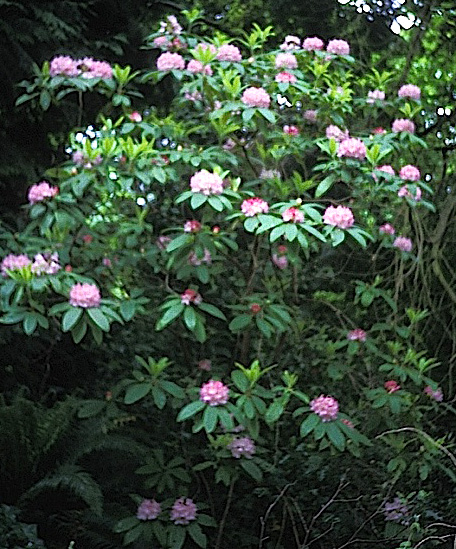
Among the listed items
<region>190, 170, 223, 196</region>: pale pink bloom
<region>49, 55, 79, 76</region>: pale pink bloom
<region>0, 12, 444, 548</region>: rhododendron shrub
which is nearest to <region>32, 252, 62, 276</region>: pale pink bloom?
<region>0, 12, 444, 548</region>: rhododendron shrub

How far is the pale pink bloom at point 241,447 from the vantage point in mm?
3590

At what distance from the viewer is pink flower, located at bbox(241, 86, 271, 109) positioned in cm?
352

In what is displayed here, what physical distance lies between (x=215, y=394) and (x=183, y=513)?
1.79 ft

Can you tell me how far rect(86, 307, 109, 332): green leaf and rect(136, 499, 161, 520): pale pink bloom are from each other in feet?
2.58

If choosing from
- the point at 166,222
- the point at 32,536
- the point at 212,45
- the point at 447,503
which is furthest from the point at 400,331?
the point at 32,536

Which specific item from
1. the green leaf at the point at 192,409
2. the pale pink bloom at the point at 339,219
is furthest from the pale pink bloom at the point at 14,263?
the pale pink bloom at the point at 339,219

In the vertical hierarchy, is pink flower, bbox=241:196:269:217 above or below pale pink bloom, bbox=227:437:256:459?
above

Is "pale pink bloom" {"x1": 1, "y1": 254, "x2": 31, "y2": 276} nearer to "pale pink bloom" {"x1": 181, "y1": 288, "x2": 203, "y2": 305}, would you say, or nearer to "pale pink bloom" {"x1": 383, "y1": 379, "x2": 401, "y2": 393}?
"pale pink bloom" {"x1": 181, "y1": 288, "x2": 203, "y2": 305}

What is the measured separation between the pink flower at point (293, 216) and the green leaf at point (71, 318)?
748mm

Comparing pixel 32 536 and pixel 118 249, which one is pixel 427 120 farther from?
pixel 32 536

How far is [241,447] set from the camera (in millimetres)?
3594

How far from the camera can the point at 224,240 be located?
11.5 ft

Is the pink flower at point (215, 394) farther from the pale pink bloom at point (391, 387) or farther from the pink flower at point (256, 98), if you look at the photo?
the pink flower at point (256, 98)

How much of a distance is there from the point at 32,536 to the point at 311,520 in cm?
113
